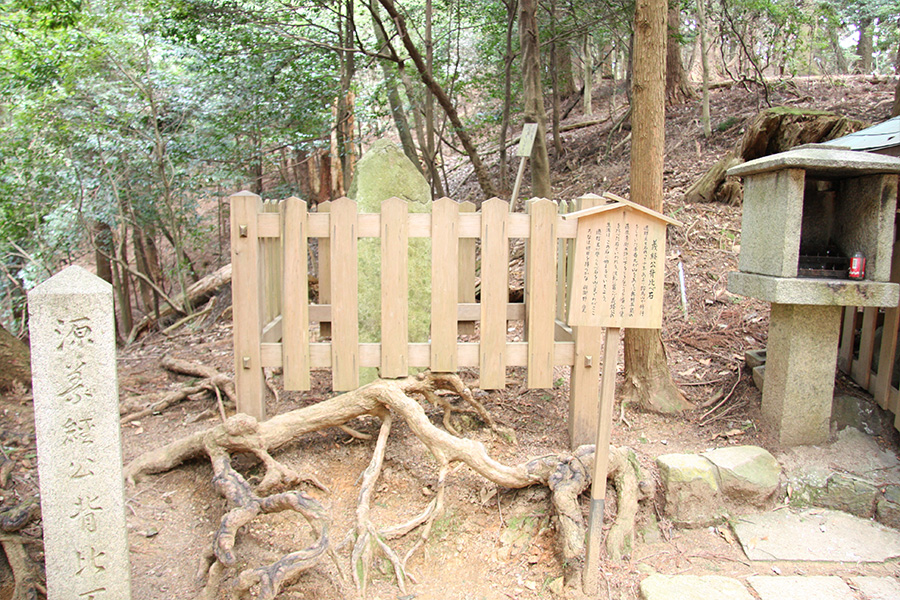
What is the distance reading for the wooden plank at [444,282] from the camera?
359 centimetres

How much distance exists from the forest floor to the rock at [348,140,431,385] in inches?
30.3

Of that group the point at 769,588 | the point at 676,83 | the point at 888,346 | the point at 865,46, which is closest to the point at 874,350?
the point at 888,346

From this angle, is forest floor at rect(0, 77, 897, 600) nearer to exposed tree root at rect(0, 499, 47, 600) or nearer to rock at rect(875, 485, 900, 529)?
exposed tree root at rect(0, 499, 47, 600)

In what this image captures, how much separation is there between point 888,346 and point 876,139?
1586 millimetres

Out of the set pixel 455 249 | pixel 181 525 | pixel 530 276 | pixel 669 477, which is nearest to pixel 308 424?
pixel 181 525

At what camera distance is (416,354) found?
3791 millimetres

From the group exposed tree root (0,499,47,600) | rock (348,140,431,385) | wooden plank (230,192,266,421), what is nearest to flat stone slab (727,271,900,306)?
rock (348,140,431,385)

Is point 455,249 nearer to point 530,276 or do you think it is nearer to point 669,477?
point 530,276

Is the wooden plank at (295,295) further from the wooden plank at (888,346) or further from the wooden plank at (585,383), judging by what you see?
the wooden plank at (888,346)

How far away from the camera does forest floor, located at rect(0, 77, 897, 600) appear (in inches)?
117

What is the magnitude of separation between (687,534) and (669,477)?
333 mm

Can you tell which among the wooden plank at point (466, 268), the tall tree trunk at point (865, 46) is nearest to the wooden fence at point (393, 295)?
the wooden plank at point (466, 268)

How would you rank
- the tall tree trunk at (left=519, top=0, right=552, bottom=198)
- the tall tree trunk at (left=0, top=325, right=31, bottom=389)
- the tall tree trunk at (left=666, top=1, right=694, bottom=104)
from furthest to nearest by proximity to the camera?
the tall tree trunk at (left=666, top=1, right=694, bottom=104) < the tall tree trunk at (left=519, top=0, right=552, bottom=198) < the tall tree trunk at (left=0, top=325, right=31, bottom=389)

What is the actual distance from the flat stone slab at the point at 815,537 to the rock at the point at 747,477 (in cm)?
12
